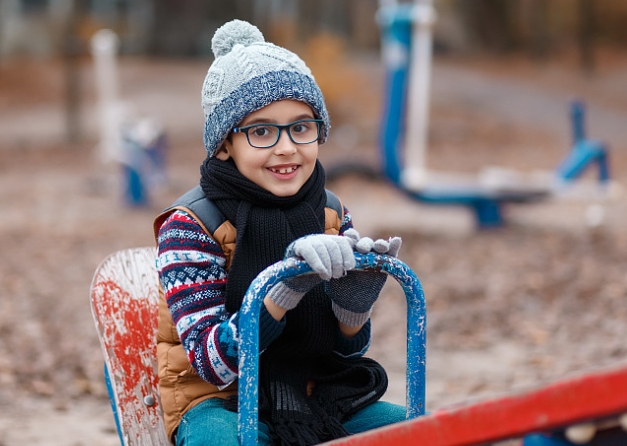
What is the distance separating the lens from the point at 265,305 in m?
2.08

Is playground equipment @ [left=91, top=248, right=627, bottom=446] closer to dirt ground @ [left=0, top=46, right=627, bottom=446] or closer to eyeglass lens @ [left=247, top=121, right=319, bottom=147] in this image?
dirt ground @ [left=0, top=46, right=627, bottom=446]

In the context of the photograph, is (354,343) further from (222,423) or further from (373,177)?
(373,177)

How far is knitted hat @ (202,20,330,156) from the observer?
7.24 ft

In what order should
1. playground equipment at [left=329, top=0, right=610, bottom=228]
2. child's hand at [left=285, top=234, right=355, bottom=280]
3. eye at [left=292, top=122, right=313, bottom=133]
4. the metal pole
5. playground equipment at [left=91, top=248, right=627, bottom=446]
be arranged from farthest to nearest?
1. the metal pole
2. playground equipment at [left=329, top=0, right=610, bottom=228]
3. eye at [left=292, top=122, right=313, bottom=133]
4. child's hand at [left=285, top=234, right=355, bottom=280]
5. playground equipment at [left=91, top=248, right=627, bottom=446]

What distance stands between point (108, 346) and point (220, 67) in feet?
2.78

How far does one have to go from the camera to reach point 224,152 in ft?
7.73

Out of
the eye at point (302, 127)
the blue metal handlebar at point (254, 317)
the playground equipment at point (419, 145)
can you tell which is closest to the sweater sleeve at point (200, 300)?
the blue metal handlebar at point (254, 317)

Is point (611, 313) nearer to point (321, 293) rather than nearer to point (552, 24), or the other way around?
point (321, 293)

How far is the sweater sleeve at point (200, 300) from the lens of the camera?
6.86 feet

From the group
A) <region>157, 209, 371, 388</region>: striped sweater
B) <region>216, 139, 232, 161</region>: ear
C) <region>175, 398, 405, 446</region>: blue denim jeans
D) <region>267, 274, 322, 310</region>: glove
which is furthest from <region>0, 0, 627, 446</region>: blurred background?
<region>216, 139, 232, 161</region>: ear

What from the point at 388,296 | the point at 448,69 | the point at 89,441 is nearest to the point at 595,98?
the point at 448,69

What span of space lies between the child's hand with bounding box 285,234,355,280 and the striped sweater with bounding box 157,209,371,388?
250 mm

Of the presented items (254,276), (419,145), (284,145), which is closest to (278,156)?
(284,145)

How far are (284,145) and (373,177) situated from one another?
690 cm
